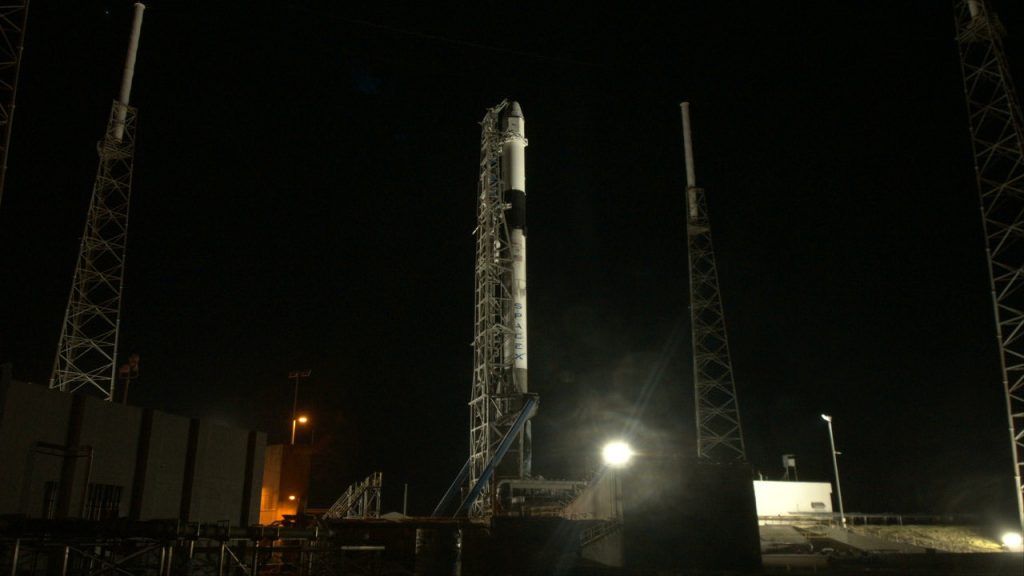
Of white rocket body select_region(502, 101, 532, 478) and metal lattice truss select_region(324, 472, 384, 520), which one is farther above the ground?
white rocket body select_region(502, 101, 532, 478)

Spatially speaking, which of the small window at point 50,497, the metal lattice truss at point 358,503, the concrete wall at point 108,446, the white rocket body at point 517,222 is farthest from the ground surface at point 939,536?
the small window at point 50,497

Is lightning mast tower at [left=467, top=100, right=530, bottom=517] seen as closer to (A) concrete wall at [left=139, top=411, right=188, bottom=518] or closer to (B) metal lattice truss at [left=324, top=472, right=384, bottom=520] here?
(B) metal lattice truss at [left=324, top=472, right=384, bottom=520]

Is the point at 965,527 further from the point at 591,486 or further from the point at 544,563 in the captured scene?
the point at 544,563

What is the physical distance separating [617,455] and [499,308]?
461 inches

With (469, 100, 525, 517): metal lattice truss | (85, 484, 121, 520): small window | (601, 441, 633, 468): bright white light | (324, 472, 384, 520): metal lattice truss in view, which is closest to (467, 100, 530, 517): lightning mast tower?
(469, 100, 525, 517): metal lattice truss

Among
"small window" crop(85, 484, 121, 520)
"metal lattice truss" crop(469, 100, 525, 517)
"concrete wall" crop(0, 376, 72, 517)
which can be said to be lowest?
"small window" crop(85, 484, 121, 520)

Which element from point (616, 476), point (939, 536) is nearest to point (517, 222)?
point (616, 476)

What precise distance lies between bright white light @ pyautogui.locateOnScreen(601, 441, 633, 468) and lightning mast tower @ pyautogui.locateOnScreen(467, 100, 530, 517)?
4950 mm

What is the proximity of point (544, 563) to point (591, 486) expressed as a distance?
23.7ft

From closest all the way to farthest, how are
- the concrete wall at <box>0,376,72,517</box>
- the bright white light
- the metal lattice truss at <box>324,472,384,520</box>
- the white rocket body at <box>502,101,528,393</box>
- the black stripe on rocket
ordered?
the concrete wall at <box>0,376,72,517</box>, the bright white light, the white rocket body at <box>502,101,528,393</box>, the metal lattice truss at <box>324,472,384,520</box>, the black stripe on rocket

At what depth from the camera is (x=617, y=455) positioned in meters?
37.1

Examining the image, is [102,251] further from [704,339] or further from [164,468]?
[704,339]

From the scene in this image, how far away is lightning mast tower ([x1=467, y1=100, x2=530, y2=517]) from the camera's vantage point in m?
42.5

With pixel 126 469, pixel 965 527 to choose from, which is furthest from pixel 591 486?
pixel 965 527
